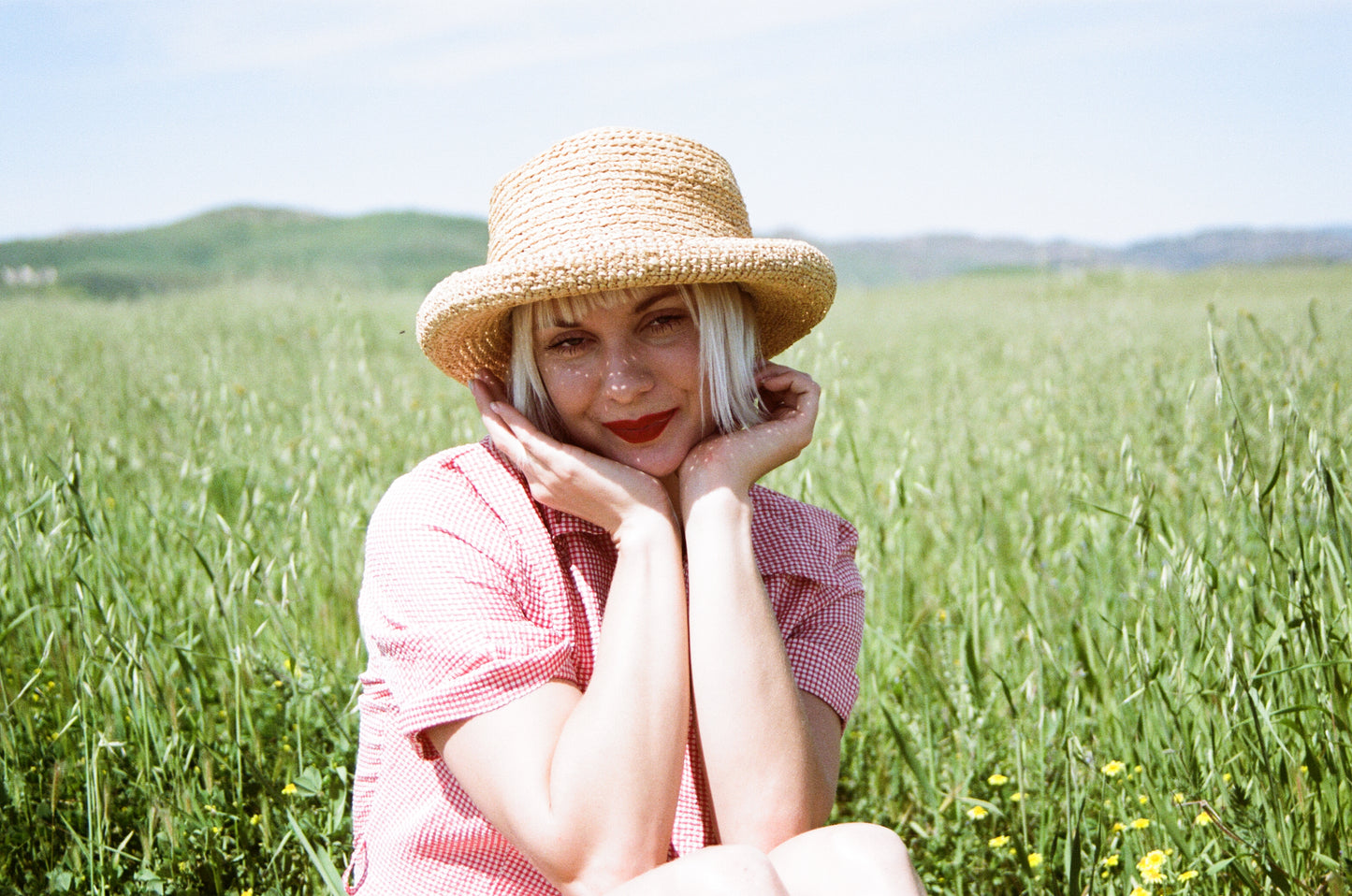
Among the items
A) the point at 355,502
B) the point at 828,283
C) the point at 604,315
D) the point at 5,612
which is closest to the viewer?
the point at 604,315

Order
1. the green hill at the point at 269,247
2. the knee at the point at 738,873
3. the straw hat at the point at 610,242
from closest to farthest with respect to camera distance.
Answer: the knee at the point at 738,873 → the straw hat at the point at 610,242 → the green hill at the point at 269,247

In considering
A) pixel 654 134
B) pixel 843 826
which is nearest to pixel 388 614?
pixel 843 826

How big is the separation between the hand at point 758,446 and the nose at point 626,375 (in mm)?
150

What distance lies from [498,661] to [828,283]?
2.95 feet

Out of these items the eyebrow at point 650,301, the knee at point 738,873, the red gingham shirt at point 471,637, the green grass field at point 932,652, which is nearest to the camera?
the knee at point 738,873

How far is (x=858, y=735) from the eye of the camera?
2.42m

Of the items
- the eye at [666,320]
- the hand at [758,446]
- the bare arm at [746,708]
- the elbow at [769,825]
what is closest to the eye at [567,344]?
the eye at [666,320]

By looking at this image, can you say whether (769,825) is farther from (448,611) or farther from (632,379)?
(632,379)

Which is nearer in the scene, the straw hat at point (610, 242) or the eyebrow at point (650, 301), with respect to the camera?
the straw hat at point (610, 242)

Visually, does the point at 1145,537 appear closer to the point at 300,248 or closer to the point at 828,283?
the point at 828,283

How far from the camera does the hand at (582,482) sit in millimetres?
1597

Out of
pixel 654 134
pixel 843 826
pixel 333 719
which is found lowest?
pixel 333 719

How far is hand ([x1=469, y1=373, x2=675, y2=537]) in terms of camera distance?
5.24 feet

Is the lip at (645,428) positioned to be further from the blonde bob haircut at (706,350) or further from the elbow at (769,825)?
the elbow at (769,825)
